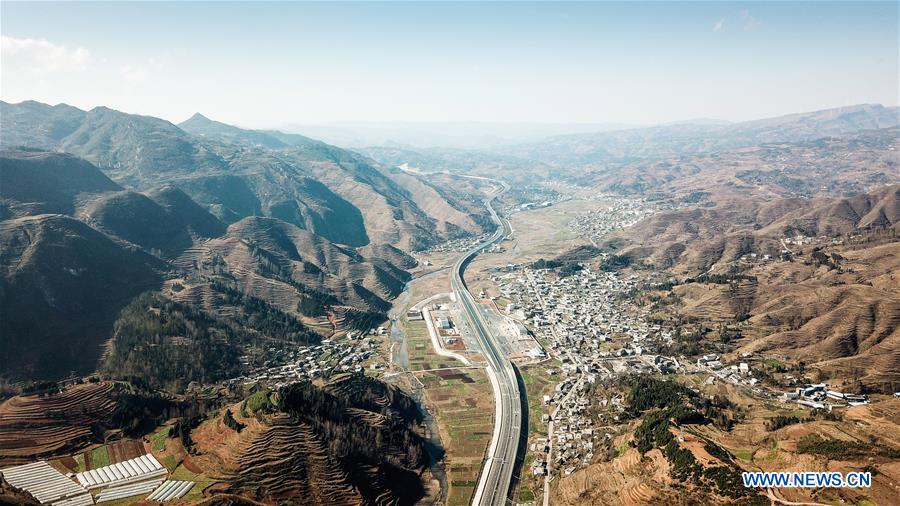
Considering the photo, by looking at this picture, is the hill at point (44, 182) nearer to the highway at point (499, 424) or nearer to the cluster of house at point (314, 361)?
the cluster of house at point (314, 361)

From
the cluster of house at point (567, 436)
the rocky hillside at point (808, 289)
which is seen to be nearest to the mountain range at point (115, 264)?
the cluster of house at point (567, 436)

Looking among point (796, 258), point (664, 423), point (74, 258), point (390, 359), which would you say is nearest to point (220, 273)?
point (74, 258)

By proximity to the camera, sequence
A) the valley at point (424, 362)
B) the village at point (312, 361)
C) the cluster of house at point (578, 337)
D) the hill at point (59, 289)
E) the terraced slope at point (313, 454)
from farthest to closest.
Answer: the village at point (312, 361)
the hill at point (59, 289)
the cluster of house at point (578, 337)
the valley at point (424, 362)
the terraced slope at point (313, 454)

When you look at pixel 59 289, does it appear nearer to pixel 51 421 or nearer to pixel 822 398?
pixel 51 421

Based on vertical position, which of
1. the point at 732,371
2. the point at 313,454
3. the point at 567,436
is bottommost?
the point at 567,436

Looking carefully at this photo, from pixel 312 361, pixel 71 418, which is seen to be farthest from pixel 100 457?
pixel 312 361

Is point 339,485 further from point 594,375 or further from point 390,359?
point 594,375
